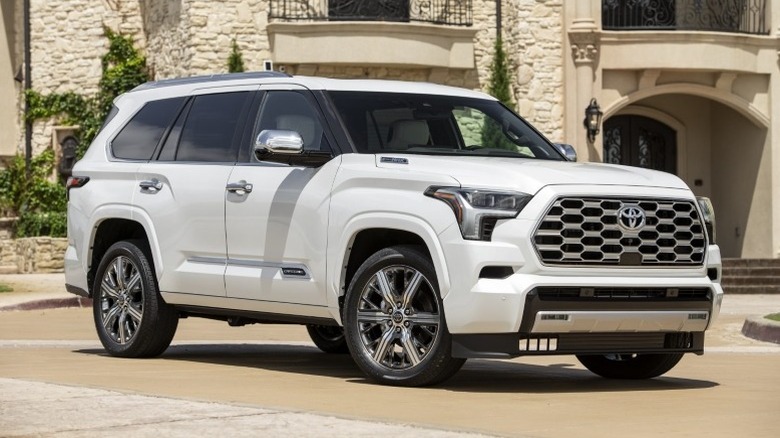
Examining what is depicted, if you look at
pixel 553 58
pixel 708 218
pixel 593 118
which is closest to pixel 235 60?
pixel 553 58

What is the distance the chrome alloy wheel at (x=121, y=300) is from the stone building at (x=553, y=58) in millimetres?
17371

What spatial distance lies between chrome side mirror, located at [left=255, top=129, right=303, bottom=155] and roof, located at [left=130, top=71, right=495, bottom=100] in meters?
0.66

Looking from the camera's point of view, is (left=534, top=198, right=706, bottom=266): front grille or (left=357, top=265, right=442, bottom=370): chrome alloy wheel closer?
(left=534, top=198, right=706, bottom=266): front grille

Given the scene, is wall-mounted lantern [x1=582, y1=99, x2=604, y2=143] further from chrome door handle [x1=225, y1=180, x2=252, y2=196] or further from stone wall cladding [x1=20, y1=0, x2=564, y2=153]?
chrome door handle [x1=225, y1=180, x2=252, y2=196]

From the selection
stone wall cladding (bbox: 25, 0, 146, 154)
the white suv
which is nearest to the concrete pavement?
the white suv

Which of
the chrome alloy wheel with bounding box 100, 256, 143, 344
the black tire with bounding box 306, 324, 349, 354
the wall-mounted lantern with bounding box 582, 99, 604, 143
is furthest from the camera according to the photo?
the wall-mounted lantern with bounding box 582, 99, 604, 143

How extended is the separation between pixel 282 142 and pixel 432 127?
45.3 inches

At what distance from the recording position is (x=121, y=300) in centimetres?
1235

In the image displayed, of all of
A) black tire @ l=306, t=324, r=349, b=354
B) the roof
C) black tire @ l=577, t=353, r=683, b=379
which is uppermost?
the roof

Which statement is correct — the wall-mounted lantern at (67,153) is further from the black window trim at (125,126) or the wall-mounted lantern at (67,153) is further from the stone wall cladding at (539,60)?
the black window trim at (125,126)

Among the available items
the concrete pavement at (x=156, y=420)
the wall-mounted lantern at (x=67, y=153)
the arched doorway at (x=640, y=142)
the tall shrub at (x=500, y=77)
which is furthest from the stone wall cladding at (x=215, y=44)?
the concrete pavement at (x=156, y=420)

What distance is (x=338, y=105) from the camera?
1090 centimetres

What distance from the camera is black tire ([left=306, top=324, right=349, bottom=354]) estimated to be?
1287cm

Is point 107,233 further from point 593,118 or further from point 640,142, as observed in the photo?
point 640,142
